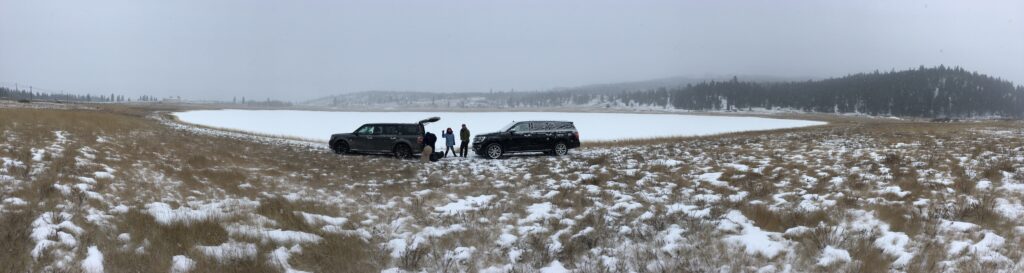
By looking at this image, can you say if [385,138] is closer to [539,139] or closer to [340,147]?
[340,147]

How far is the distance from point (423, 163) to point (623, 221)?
10.7m

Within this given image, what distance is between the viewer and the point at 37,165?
948 cm

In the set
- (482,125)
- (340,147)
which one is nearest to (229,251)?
(340,147)

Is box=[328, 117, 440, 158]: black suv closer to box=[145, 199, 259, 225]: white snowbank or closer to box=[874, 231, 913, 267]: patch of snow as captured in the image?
box=[145, 199, 259, 225]: white snowbank

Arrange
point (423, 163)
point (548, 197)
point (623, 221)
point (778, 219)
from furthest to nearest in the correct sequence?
point (423, 163) < point (548, 197) < point (623, 221) < point (778, 219)

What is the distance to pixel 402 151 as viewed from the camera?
19172 mm

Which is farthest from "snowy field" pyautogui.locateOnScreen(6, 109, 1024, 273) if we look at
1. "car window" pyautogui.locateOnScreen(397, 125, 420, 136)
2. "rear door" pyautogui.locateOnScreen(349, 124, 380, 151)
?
"rear door" pyautogui.locateOnScreen(349, 124, 380, 151)

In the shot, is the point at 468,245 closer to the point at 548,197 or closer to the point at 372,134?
the point at 548,197

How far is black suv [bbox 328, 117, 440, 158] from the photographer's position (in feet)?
62.6

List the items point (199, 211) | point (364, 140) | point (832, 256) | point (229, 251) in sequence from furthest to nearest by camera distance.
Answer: point (364, 140) < point (199, 211) < point (229, 251) < point (832, 256)

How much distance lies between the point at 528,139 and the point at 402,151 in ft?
17.1

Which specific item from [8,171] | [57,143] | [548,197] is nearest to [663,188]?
[548,197]

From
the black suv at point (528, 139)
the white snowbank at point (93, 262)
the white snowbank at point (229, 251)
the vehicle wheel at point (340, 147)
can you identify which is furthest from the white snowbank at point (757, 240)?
the vehicle wheel at point (340, 147)

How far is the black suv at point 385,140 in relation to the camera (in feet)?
62.6
